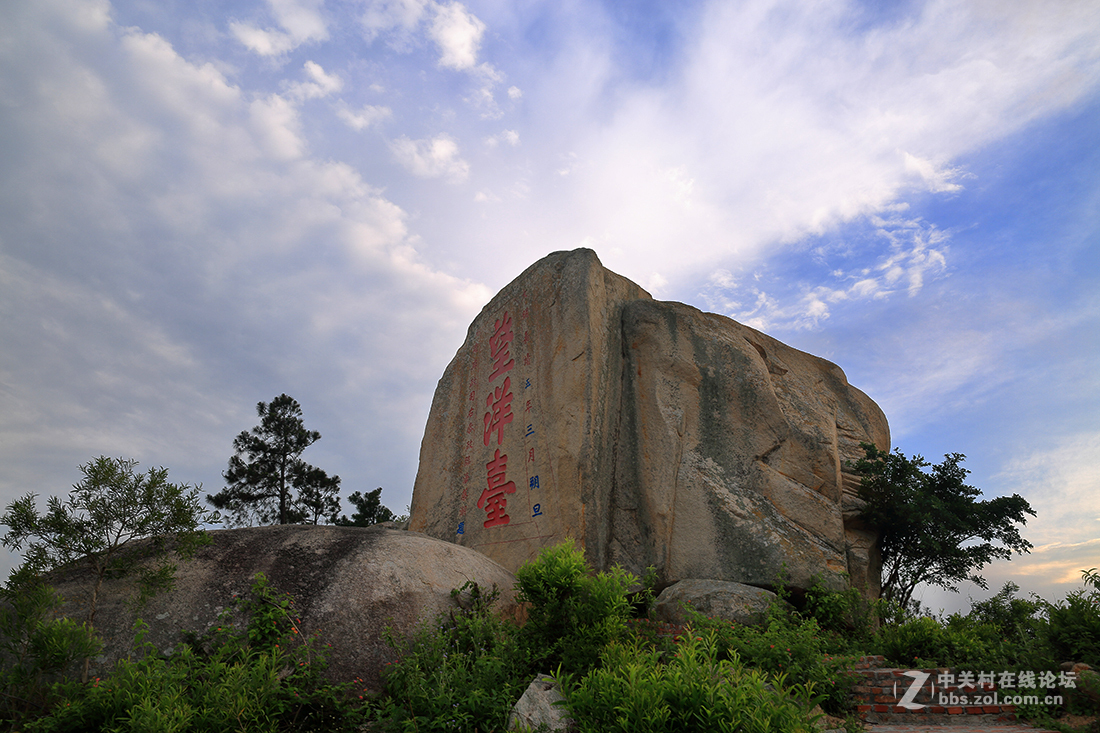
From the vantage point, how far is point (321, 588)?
5.18 m

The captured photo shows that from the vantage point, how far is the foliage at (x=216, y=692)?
3793mm

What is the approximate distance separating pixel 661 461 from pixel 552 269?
3109 mm

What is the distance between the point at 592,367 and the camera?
8.16m

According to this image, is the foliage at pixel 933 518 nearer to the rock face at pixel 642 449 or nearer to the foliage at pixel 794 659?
the rock face at pixel 642 449

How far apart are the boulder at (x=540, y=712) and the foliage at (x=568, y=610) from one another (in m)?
0.53

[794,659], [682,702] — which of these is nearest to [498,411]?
[794,659]

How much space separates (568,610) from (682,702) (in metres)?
1.72

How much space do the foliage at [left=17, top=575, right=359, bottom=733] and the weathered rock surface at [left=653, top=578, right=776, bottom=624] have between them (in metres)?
3.64

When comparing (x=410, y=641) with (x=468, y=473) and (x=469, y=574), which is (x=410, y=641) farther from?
(x=468, y=473)

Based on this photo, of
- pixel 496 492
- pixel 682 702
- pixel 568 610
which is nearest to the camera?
pixel 682 702

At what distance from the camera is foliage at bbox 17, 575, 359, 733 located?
3.79 m

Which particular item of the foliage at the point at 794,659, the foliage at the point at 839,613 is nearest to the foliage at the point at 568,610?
the foliage at the point at 794,659

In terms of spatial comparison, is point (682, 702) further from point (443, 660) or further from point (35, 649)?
point (35, 649)

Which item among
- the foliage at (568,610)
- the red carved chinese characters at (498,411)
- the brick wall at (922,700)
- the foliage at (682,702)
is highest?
the red carved chinese characters at (498,411)
